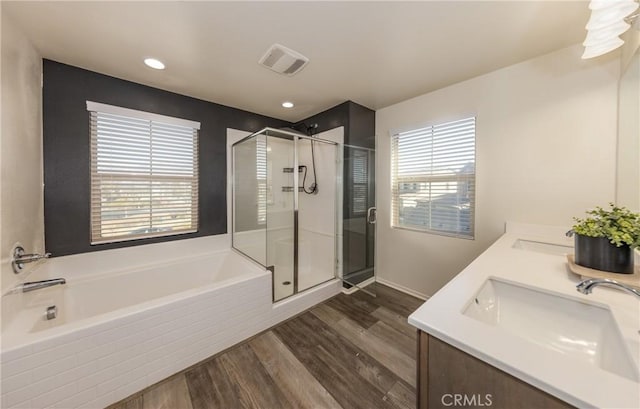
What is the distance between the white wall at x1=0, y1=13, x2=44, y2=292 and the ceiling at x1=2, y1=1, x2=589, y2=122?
7.1 inches

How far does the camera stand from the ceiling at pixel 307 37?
1335 millimetres

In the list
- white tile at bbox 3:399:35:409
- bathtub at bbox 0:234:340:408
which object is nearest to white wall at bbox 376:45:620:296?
bathtub at bbox 0:234:340:408

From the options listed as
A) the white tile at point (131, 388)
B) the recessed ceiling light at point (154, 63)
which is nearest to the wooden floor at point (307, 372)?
the white tile at point (131, 388)

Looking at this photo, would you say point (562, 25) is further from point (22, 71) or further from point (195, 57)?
point (22, 71)

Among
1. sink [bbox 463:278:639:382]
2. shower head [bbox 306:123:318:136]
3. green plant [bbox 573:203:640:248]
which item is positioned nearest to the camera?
sink [bbox 463:278:639:382]

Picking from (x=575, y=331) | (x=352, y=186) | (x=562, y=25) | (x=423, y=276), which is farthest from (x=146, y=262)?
(x=562, y=25)

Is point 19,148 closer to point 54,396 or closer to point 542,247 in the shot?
point 54,396

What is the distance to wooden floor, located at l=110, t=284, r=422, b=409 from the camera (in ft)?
4.46

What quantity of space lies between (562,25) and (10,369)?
12.4 ft

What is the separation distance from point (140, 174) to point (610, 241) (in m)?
3.51

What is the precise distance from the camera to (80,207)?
2021 mm

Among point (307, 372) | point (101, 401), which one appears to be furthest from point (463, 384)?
point (101, 401)

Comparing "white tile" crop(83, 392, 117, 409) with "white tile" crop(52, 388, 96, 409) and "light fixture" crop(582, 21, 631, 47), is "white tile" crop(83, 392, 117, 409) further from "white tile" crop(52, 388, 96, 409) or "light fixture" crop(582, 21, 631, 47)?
"light fixture" crop(582, 21, 631, 47)

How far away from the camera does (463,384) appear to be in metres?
0.69
